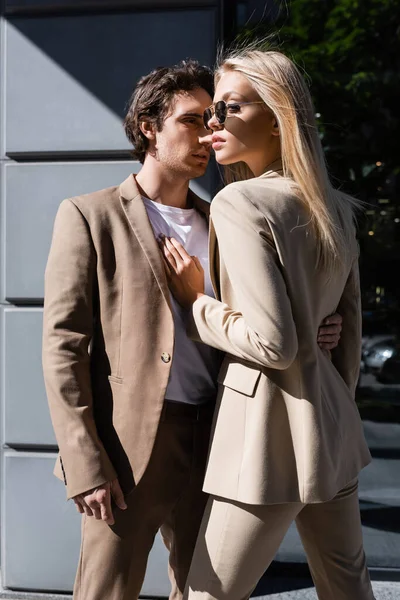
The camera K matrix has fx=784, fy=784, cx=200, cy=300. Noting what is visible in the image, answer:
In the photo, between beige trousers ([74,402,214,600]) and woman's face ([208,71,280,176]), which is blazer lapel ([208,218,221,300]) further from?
beige trousers ([74,402,214,600])

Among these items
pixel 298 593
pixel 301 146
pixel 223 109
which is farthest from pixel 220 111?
pixel 298 593

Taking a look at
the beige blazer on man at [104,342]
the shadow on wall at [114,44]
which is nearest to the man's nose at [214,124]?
the beige blazer on man at [104,342]

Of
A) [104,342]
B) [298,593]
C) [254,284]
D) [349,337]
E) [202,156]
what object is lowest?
[298,593]

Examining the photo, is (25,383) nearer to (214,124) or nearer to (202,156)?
(202,156)

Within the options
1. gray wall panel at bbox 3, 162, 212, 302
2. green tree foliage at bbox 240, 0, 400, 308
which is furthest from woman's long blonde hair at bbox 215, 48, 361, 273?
green tree foliage at bbox 240, 0, 400, 308

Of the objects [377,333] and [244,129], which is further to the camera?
[377,333]

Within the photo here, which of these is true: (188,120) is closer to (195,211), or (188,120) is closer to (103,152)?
(195,211)

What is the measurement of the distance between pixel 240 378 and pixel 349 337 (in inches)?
16.5

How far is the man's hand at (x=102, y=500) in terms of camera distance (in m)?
2.30

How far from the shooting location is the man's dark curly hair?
258 centimetres

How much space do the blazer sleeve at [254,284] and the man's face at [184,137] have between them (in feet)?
1.64

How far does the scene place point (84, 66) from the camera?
365 cm

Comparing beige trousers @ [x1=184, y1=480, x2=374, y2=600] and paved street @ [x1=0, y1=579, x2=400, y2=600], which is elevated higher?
beige trousers @ [x1=184, y1=480, x2=374, y2=600]

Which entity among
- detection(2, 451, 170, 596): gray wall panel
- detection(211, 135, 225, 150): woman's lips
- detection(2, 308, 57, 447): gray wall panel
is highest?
detection(211, 135, 225, 150): woman's lips
